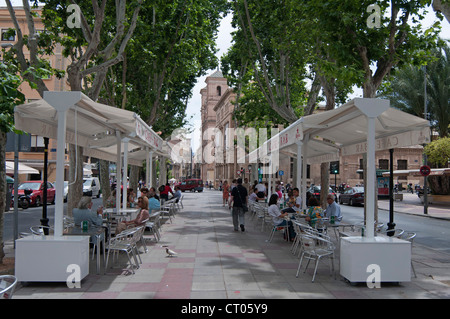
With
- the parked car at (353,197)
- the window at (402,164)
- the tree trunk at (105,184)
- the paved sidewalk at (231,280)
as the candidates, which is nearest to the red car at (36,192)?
the tree trunk at (105,184)

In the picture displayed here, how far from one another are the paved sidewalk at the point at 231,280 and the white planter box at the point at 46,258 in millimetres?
190

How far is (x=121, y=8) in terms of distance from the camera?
11.5m

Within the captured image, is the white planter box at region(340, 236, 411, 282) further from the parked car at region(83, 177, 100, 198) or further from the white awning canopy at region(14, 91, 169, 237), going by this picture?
the parked car at region(83, 177, 100, 198)

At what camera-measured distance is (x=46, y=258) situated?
621 cm

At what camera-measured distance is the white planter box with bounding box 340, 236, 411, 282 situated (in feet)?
20.9

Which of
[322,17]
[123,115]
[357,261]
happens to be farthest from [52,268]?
[322,17]

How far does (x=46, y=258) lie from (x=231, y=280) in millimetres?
2902

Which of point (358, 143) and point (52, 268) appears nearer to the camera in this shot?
point (52, 268)

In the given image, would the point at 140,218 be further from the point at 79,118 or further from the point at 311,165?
the point at 311,165

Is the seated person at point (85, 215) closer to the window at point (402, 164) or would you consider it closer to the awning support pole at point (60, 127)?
the awning support pole at point (60, 127)

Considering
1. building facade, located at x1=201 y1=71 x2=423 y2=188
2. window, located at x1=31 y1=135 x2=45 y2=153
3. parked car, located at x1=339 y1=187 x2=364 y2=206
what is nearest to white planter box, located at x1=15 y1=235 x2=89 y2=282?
parked car, located at x1=339 y1=187 x2=364 y2=206

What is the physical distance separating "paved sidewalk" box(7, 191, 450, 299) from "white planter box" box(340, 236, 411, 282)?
19 cm
